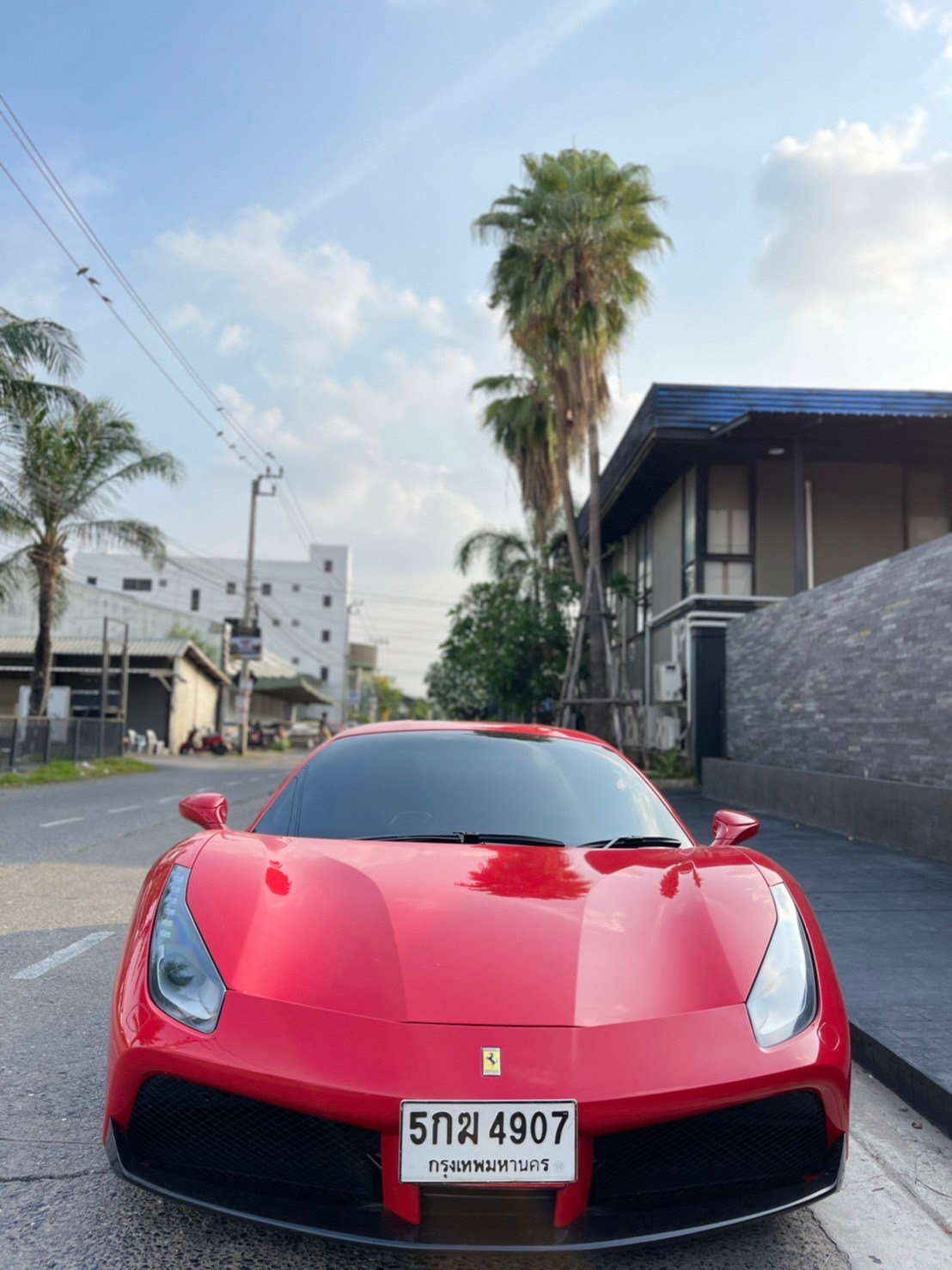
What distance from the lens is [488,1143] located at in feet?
6.13

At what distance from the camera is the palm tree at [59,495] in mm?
21375

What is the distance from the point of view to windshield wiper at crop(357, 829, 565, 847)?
10.1ft

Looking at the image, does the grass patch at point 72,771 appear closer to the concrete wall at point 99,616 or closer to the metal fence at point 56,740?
the metal fence at point 56,740

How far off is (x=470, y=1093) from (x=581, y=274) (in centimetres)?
1940

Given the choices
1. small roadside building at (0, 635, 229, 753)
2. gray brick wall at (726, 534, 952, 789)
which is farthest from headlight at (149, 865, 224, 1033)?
small roadside building at (0, 635, 229, 753)

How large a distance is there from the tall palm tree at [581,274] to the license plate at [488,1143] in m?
17.5

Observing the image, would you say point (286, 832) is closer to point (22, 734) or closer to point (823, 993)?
point (823, 993)

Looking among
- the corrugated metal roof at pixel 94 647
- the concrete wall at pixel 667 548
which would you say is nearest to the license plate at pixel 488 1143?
the concrete wall at pixel 667 548

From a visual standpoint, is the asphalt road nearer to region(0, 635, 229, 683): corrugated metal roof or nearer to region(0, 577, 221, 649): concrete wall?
region(0, 635, 229, 683): corrugated metal roof

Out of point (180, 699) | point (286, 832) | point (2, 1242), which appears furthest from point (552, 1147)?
point (180, 699)

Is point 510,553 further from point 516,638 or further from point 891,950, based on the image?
point 891,950

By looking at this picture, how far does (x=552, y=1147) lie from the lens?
1874 millimetres

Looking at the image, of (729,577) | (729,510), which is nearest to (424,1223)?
(729,577)

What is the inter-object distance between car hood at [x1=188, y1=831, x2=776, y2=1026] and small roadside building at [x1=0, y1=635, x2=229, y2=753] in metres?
37.3
